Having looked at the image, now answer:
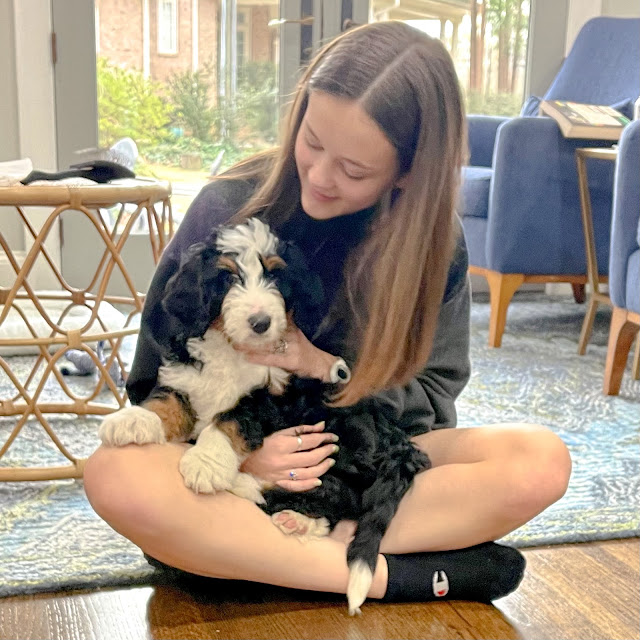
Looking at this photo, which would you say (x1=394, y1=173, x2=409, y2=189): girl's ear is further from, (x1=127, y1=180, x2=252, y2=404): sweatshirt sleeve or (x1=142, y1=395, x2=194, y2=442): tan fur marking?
(x1=142, y1=395, x2=194, y2=442): tan fur marking

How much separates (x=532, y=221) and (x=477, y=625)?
227 cm

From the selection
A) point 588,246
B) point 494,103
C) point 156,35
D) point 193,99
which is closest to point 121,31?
point 156,35

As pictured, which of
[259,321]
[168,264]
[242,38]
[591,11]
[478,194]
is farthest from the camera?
[591,11]

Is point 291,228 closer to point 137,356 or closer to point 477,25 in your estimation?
point 137,356

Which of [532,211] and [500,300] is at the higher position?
[532,211]

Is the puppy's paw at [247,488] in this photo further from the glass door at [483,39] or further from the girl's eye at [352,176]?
the glass door at [483,39]

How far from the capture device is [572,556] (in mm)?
1655

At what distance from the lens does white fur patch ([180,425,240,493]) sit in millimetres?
1327

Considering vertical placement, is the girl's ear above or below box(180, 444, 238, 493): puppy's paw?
above

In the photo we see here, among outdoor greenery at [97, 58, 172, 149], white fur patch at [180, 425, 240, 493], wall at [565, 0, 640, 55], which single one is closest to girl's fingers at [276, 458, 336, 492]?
white fur patch at [180, 425, 240, 493]

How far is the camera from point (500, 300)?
341 centimetres

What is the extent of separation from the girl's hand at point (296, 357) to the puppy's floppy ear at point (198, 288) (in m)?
0.09

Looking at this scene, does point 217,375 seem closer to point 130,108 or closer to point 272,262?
point 272,262

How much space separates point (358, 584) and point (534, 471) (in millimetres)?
345
